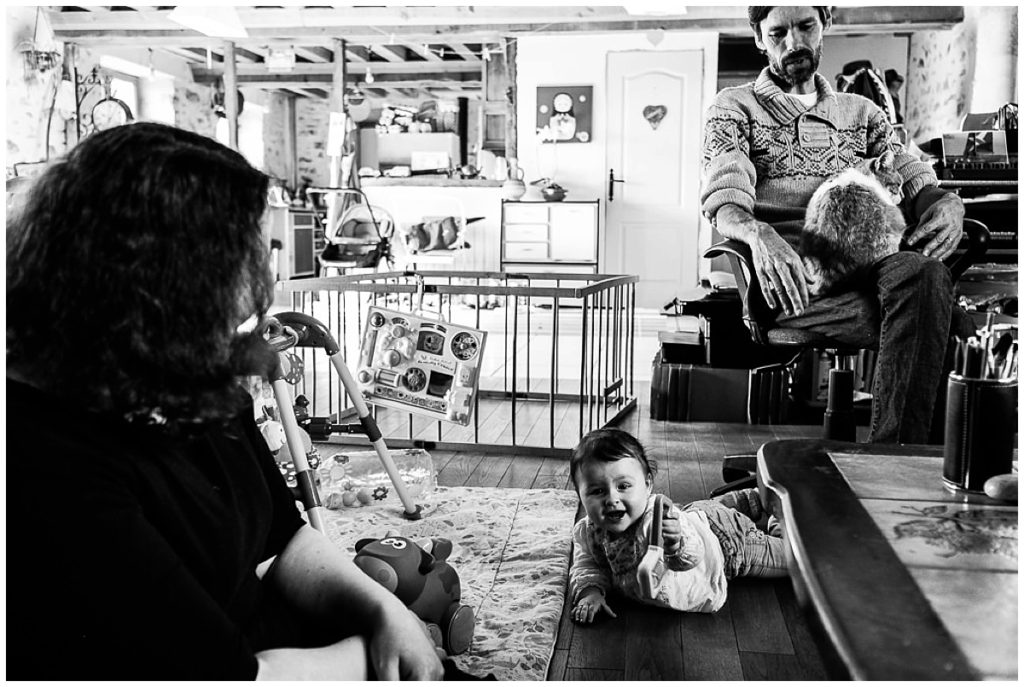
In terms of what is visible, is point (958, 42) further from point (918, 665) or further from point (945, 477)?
point (918, 665)

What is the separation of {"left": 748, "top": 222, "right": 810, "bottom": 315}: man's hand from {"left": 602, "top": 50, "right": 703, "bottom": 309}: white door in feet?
18.4

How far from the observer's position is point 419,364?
3203 millimetres

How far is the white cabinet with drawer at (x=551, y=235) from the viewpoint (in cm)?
823

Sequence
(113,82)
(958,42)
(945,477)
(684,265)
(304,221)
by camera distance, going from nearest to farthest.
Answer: (945,477) → (958,42) → (684,265) → (113,82) → (304,221)

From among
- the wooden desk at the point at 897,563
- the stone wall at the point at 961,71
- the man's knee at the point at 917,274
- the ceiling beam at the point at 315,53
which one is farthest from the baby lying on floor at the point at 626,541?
the ceiling beam at the point at 315,53

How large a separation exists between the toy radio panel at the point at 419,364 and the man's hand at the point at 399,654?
2.05 m

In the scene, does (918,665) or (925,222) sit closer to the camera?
(918,665)

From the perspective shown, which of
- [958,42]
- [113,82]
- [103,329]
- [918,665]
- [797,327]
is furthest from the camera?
[113,82]

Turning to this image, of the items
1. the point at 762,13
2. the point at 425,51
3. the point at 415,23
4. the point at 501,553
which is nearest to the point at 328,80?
the point at 425,51

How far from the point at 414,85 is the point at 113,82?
14.2ft

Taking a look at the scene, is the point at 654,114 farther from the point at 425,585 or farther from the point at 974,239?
the point at 425,585

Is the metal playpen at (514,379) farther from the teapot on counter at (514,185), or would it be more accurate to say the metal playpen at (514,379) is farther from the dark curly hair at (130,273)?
the teapot on counter at (514,185)

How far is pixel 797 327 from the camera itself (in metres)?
2.68

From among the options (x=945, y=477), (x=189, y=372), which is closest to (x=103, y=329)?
(x=189, y=372)
